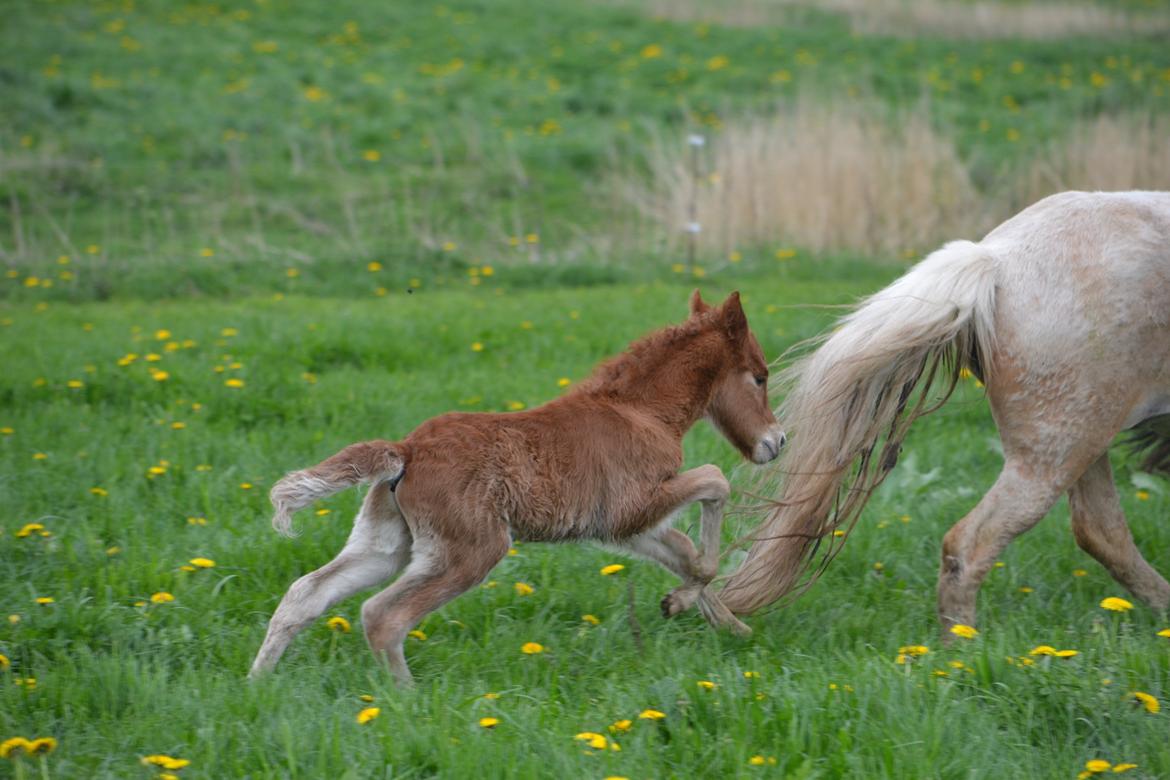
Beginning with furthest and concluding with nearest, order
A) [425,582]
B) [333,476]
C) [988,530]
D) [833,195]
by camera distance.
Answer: [833,195] < [988,530] < [425,582] < [333,476]

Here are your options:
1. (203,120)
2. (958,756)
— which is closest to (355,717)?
(958,756)

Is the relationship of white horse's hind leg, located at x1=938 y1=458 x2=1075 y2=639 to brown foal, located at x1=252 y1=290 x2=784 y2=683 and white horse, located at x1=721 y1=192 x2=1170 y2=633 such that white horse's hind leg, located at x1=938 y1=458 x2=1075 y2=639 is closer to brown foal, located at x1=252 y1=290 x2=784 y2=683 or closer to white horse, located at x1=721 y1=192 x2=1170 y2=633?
white horse, located at x1=721 y1=192 x2=1170 y2=633

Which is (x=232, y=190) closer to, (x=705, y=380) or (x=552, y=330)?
(x=552, y=330)

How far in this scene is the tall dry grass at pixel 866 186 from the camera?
11.4m

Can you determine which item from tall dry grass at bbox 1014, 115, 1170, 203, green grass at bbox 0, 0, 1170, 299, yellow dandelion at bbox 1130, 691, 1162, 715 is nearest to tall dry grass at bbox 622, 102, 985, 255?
tall dry grass at bbox 1014, 115, 1170, 203

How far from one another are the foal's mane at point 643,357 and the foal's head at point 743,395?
7 cm

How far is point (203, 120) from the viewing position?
15.5 meters

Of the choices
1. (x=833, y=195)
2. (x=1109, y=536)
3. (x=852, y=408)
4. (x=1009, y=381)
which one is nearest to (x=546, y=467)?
(x=852, y=408)

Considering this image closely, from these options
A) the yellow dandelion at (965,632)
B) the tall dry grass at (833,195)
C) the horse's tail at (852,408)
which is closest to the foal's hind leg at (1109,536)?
the horse's tail at (852,408)

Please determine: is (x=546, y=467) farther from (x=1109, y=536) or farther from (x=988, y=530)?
(x=1109, y=536)

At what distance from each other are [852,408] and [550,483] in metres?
1.30

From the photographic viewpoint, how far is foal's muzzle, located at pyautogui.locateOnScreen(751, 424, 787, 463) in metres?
4.80

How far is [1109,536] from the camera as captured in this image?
4789 millimetres

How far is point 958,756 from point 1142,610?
1.96 metres
